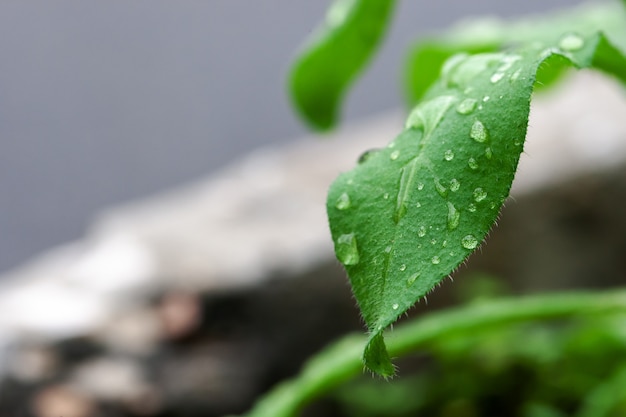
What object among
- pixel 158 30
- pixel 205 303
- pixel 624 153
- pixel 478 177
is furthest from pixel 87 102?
pixel 478 177

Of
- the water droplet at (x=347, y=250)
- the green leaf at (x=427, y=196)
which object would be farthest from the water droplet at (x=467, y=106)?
the water droplet at (x=347, y=250)

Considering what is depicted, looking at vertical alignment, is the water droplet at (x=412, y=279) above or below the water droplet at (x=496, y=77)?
below

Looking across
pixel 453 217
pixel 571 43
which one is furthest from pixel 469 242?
pixel 571 43

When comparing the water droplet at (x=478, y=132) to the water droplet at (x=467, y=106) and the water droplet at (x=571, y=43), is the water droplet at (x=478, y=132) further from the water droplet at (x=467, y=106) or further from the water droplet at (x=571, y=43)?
the water droplet at (x=571, y=43)

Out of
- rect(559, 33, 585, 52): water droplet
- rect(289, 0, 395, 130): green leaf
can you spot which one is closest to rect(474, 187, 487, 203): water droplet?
rect(559, 33, 585, 52): water droplet

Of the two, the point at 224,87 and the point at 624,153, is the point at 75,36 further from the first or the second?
the point at 624,153

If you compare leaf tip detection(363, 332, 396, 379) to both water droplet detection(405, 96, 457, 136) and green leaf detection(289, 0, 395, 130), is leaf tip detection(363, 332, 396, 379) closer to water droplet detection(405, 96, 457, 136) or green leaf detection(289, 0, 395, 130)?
water droplet detection(405, 96, 457, 136)
